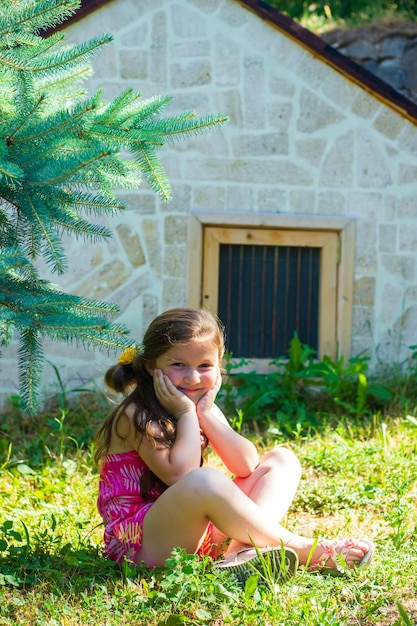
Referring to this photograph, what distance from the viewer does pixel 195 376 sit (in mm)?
3457

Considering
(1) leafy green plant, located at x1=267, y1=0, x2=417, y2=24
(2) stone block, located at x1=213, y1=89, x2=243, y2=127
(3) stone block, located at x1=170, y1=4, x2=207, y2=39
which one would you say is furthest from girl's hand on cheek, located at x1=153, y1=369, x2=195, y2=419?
(1) leafy green plant, located at x1=267, y1=0, x2=417, y2=24

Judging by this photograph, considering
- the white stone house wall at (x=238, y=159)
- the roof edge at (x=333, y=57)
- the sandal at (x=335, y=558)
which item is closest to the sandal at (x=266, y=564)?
the sandal at (x=335, y=558)

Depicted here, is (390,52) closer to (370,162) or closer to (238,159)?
(370,162)

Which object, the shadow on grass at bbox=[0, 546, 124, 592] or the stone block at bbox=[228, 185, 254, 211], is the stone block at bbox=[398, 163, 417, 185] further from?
the shadow on grass at bbox=[0, 546, 124, 592]

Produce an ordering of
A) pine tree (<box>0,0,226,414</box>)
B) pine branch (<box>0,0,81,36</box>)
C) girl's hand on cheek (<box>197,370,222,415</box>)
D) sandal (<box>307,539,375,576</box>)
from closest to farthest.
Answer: pine tree (<box>0,0,226,414</box>) < pine branch (<box>0,0,81,36</box>) < sandal (<box>307,539,375,576</box>) < girl's hand on cheek (<box>197,370,222,415</box>)

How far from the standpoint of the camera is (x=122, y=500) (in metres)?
3.38

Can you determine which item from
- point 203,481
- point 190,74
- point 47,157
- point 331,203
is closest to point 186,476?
point 203,481

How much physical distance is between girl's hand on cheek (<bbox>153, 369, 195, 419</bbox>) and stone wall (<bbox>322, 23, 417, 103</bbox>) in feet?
28.1

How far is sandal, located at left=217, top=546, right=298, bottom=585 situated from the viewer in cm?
306

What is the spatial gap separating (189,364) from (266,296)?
3507 millimetres

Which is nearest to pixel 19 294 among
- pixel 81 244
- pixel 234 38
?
pixel 81 244

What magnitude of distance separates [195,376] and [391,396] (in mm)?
3230

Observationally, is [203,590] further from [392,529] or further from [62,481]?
[62,481]

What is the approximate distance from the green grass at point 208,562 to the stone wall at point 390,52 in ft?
22.7
